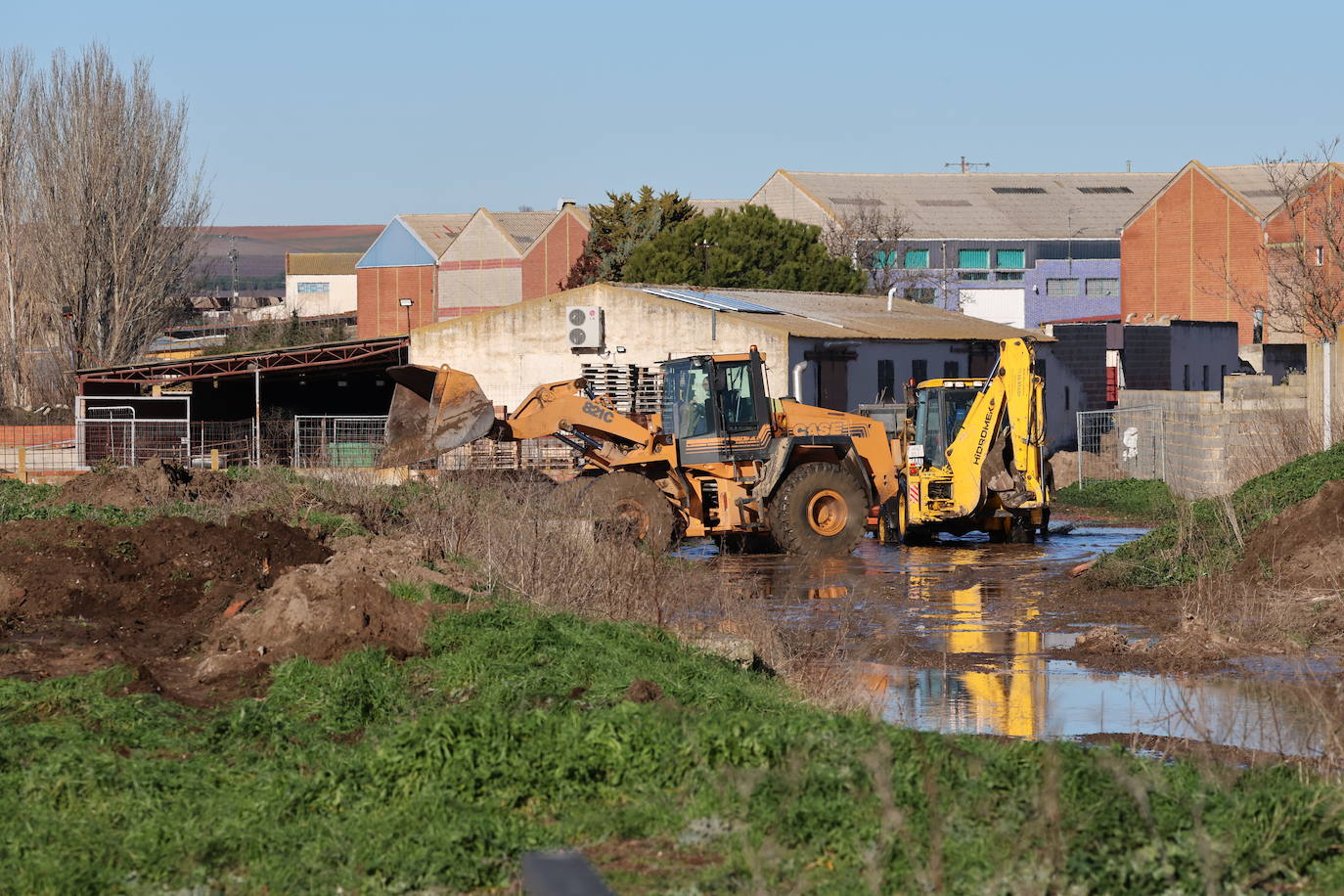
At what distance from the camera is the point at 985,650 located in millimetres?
15734

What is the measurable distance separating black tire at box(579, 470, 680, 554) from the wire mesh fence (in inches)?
528

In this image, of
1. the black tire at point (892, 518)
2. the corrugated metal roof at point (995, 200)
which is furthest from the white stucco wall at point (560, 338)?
the corrugated metal roof at point (995, 200)

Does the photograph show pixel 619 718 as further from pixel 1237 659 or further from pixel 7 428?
pixel 7 428

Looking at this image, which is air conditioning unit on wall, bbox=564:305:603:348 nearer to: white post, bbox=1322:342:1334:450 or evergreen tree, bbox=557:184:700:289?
white post, bbox=1322:342:1334:450

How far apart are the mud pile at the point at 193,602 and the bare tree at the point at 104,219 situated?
40.7m

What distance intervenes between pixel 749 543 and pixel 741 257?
36903 millimetres

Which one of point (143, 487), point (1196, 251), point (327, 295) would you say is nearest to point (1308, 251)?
point (1196, 251)

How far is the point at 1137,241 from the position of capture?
242 feet

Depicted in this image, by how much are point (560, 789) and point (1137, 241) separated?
229ft

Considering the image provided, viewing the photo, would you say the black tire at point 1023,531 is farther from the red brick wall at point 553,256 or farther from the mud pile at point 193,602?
the red brick wall at point 553,256

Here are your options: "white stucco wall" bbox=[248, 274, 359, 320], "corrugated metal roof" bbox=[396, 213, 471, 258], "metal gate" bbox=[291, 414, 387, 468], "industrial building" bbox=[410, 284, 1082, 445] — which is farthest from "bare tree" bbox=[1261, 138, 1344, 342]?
"white stucco wall" bbox=[248, 274, 359, 320]

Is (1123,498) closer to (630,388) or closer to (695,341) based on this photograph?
(695,341)

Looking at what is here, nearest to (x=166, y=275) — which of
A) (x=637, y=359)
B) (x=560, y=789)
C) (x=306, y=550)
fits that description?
(x=637, y=359)

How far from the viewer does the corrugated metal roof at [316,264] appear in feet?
394
